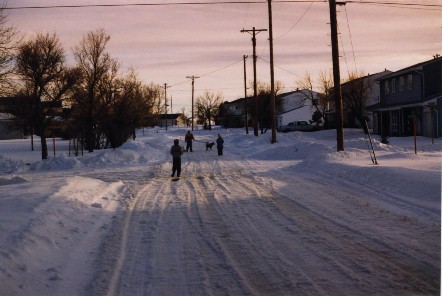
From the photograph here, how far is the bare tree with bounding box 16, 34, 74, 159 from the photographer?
3397 cm

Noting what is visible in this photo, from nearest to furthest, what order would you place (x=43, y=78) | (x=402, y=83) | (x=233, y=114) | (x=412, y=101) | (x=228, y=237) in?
1. (x=228, y=237)
2. (x=43, y=78)
3. (x=412, y=101)
4. (x=402, y=83)
5. (x=233, y=114)

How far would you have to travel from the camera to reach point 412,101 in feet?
→ 137

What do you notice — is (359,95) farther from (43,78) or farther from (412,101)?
(43,78)

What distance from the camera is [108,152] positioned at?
30453 millimetres

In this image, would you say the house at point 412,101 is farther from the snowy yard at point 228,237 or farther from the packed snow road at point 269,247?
the packed snow road at point 269,247

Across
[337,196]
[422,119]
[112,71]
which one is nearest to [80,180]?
[337,196]

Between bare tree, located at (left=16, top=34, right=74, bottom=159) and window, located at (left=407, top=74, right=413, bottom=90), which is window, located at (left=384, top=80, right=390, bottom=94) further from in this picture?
bare tree, located at (left=16, top=34, right=74, bottom=159)

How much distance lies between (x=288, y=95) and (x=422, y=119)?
62946 mm

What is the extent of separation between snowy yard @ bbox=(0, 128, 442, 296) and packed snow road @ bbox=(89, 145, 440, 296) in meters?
0.02

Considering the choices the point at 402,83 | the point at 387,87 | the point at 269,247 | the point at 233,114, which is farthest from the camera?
the point at 233,114

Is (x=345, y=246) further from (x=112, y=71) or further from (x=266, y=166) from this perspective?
(x=112, y=71)

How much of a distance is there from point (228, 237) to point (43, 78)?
92.9 ft

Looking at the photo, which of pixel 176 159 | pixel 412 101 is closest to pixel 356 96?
pixel 412 101

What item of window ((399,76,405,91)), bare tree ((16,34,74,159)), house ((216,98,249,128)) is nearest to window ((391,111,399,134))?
window ((399,76,405,91))
